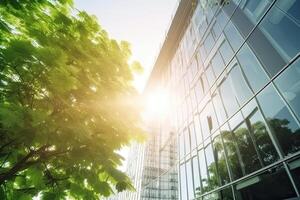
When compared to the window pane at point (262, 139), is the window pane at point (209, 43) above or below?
above

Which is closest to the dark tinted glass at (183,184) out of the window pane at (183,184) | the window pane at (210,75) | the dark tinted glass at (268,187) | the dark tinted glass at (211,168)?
the window pane at (183,184)

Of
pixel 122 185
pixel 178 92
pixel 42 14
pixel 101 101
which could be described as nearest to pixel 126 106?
pixel 101 101

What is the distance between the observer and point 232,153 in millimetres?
9211

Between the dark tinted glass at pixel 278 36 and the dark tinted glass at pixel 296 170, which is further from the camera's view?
the dark tinted glass at pixel 278 36

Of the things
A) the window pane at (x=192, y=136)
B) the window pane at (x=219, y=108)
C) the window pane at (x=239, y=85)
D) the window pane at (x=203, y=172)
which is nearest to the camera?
the window pane at (x=239, y=85)

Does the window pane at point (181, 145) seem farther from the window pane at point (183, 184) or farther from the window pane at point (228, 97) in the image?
the window pane at point (228, 97)

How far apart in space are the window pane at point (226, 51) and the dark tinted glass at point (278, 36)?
1914 mm

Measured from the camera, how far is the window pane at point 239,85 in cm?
869

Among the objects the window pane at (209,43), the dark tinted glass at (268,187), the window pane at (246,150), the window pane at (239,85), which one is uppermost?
the window pane at (209,43)

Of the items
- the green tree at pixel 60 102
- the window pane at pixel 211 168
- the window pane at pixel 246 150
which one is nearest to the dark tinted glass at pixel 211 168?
the window pane at pixel 211 168

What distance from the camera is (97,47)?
4895mm

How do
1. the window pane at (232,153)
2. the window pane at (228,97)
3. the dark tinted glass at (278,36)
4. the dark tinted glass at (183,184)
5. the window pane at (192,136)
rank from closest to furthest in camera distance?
the dark tinted glass at (278,36) < the window pane at (232,153) < the window pane at (228,97) < the window pane at (192,136) < the dark tinted glass at (183,184)

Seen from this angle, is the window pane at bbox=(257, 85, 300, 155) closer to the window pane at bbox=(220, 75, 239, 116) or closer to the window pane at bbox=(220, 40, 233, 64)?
the window pane at bbox=(220, 75, 239, 116)

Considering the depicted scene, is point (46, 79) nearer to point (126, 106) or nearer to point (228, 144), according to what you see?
point (126, 106)
